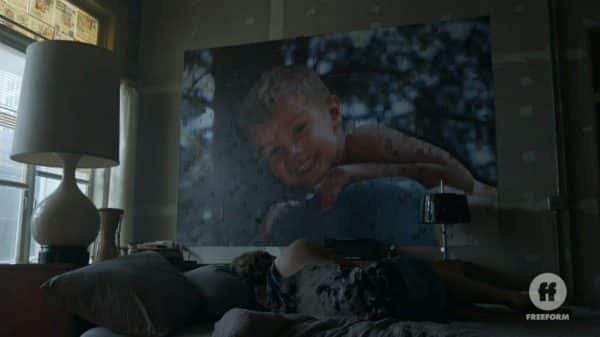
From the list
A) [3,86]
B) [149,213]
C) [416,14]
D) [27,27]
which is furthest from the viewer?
[149,213]

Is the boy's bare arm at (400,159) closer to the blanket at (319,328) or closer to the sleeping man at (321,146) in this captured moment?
the sleeping man at (321,146)

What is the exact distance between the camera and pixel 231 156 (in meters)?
4.54

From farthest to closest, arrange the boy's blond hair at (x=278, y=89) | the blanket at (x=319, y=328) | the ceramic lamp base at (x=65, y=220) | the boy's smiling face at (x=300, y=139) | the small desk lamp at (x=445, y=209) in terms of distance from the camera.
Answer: the boy's blond hair at (x=278, y=89)
the boy's smiling face at (x=300, y=139)
the small desk lamp at (x=445, y=209)
the ceramic lamp base at (x=65, y=220)
the blanket at (x=319, y=328)

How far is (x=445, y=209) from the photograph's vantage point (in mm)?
3582

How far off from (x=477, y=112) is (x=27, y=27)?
3316mm

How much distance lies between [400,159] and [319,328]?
2714 mm

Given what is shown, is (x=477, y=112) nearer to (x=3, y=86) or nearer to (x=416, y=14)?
(x=416, y=14)

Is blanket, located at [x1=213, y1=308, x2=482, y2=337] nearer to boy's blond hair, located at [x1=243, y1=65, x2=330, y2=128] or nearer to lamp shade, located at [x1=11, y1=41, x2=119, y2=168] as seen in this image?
lamp shade, located at [x1=11, y1=41, x2=119, y2=168]

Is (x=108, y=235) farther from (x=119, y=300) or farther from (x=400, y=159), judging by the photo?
(x=400, y=159)

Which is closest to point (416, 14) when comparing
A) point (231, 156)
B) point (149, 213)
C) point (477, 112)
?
point (477, 112)

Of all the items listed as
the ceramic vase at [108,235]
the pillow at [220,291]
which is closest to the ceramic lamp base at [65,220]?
the ceramic vase at [108,235]

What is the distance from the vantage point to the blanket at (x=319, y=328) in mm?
1415

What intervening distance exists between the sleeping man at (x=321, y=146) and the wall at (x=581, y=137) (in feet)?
1.99

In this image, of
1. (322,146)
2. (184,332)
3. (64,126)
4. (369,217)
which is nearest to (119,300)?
(184,332)
